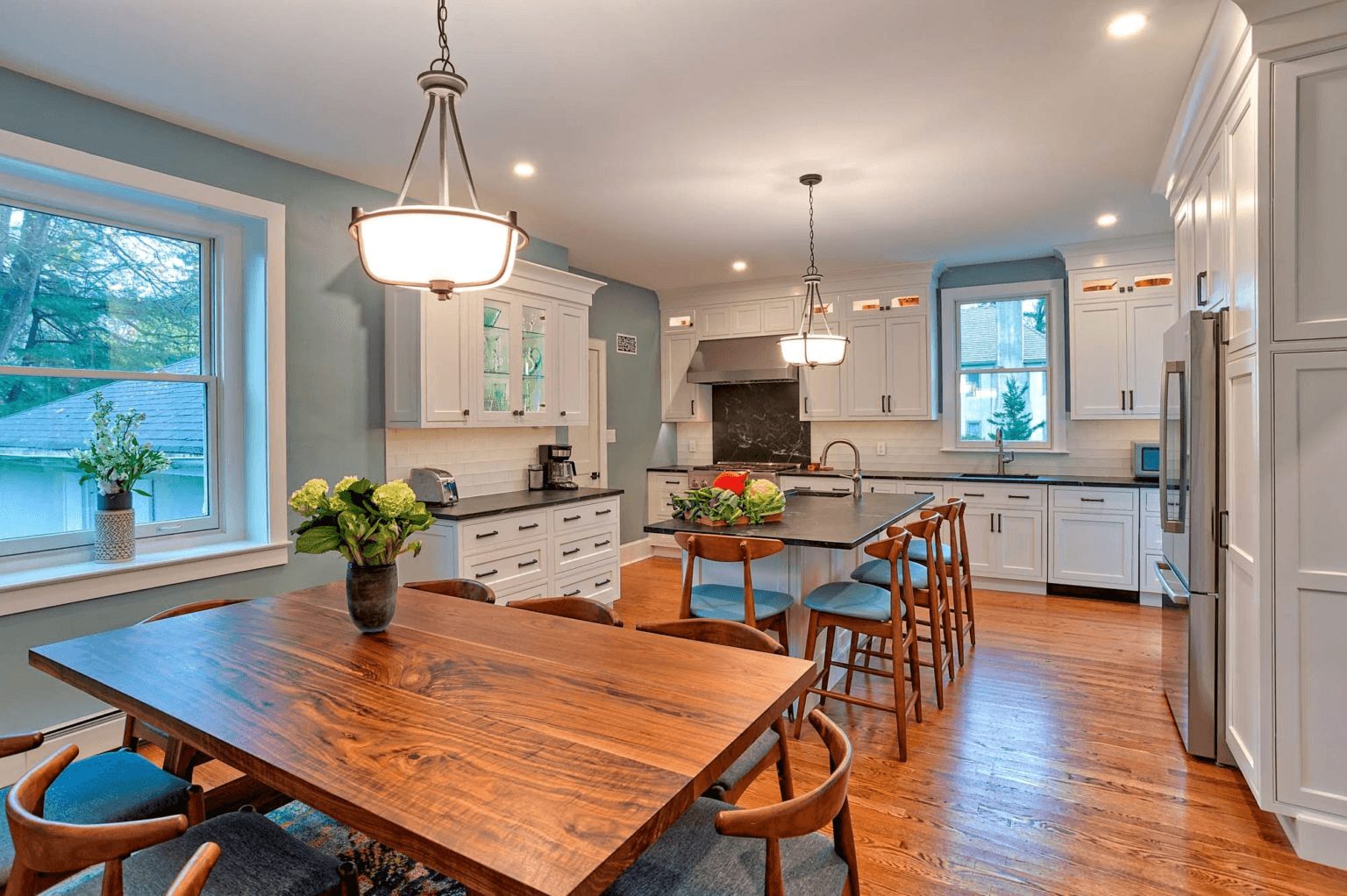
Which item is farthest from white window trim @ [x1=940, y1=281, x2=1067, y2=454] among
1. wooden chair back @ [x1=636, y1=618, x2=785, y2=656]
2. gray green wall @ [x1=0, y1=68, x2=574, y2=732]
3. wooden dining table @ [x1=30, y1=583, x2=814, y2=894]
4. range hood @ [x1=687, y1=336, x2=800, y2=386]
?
wooden dining table @ [x1=30, y1=583, x2=814, y2=894]

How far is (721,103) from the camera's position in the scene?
118 inches

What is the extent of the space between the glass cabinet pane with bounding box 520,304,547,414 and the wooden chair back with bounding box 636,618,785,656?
9.66 ft

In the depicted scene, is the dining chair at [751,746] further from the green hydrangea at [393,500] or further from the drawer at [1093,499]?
the drawer at [1093,499]

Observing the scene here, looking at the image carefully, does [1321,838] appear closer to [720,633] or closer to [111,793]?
[720,633]

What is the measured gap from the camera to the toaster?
13.5 ft

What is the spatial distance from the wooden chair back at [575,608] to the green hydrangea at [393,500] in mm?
559

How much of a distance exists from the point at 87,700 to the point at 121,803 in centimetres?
190

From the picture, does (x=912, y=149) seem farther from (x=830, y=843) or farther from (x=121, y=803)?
(x=121, y=803)

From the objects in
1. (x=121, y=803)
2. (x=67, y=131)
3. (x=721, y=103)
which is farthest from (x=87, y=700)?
(x=721, y=103)

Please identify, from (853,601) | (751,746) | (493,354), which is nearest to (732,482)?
(853,601)

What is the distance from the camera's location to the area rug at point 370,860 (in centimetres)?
207

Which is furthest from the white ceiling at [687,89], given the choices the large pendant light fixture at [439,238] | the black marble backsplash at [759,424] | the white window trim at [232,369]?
the black marble backsplash at [759,424]

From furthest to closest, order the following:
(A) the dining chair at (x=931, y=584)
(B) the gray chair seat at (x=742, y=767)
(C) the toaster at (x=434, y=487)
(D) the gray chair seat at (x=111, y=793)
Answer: (C) the toaster at (x=434, y=487) → (A) the dining chair at (x=931, y=584) → (B) the gray chair seat at (x=742, y=767) → (D) the gray chair seat at (x=111, y=793)

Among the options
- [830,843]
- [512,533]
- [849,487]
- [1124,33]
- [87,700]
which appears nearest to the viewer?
[830,843]
